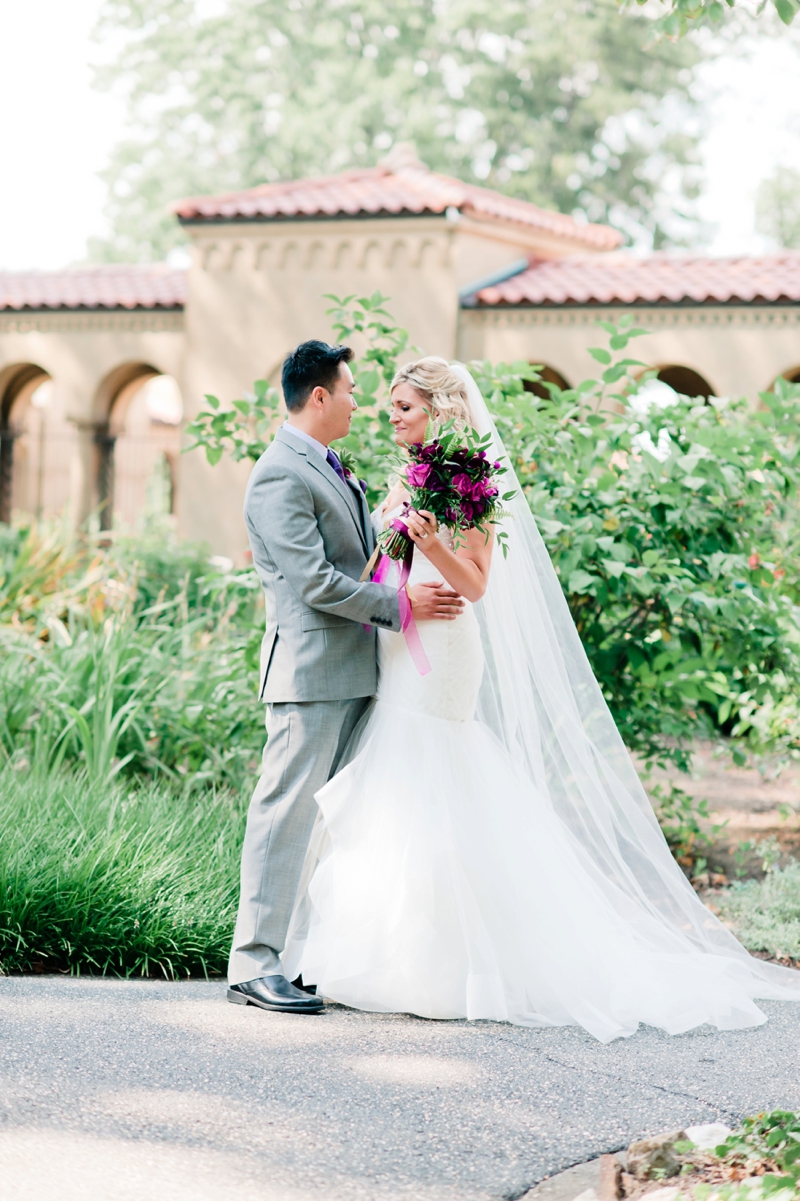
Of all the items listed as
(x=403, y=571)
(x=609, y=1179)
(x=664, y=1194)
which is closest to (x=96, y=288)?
(x=403, y=571)

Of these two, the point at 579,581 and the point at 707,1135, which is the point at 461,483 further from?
the point at 707,1135

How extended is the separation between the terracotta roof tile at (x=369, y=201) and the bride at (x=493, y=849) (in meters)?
10.6

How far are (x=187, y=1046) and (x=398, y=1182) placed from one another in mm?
909

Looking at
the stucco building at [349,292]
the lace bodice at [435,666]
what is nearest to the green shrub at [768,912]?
the lace bodice at [435,666]

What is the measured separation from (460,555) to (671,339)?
1064cm

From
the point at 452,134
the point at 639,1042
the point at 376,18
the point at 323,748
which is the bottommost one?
the point at 639,1042

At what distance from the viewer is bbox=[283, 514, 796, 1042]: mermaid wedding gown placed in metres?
3.77

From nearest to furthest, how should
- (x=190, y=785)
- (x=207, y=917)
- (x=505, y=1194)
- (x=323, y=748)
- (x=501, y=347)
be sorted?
(x=505, y=1194), (x=323, y=748), (x=207, y=917), (x=190, y=785), (x=501, y=347)

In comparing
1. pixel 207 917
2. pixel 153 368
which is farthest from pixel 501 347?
pixel 207 917

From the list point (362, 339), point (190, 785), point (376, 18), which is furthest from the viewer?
point (376, 18)

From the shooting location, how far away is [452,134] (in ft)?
95.7

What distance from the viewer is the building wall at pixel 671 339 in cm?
1361

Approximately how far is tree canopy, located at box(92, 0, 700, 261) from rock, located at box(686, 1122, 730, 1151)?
27506 mm

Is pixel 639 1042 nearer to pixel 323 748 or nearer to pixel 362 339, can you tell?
pixel 323 748
